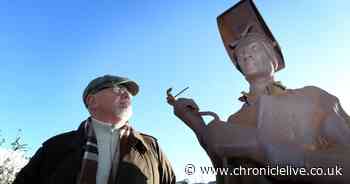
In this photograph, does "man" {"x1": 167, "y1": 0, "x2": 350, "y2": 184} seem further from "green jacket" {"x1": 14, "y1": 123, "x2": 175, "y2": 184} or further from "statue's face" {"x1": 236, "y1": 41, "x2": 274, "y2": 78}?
"green jacket" {"x1": 14, "y1": 123, "x2": 175, "y2": 184}

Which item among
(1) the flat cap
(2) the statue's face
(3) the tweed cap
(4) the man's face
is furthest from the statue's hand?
(3) the tweed cap

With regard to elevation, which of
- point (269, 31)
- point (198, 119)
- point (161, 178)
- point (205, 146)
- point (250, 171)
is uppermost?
point (269, 31)

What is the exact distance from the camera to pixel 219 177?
8.05 ft

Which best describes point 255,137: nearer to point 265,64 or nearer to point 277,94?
point 277,94

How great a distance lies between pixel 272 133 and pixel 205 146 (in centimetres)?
43

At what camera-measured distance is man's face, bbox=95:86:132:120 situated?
3.56 metres

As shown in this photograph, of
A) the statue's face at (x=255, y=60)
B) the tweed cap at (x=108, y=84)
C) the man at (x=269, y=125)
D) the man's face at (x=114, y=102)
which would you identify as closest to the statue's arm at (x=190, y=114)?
the man at (x=269, y=125)

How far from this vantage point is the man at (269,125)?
6.99 feet

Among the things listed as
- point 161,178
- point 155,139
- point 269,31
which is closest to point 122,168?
point 161,178

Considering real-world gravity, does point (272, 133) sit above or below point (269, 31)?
below

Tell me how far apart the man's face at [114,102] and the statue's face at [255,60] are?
4.00ft

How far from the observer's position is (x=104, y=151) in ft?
11.0

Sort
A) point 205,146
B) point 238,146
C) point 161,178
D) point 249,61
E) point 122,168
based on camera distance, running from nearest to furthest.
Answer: point 238,146 < point 205,146 < point 249,61 < point 122,168 < point 161,178

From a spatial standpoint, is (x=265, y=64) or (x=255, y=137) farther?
(x=265, y=64)
